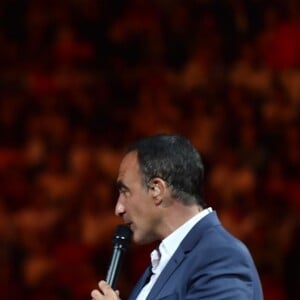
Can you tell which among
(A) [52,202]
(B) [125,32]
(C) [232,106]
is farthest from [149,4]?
(A) [52,202]

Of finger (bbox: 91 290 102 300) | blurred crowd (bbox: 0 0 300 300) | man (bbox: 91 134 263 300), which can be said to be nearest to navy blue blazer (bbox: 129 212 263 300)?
man (bbox: 91 134 263 300)

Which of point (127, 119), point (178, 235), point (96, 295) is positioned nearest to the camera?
point (96, 295)

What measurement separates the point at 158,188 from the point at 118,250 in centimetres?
12

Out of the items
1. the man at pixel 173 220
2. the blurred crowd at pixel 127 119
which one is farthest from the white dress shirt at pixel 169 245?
the blurred crowd at pixel 127 119

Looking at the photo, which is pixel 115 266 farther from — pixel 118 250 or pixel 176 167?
pixel 176 167

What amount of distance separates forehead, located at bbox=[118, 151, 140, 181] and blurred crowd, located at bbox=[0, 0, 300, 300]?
1632 millimetres

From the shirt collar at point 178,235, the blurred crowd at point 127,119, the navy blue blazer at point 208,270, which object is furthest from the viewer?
the blurred crowd at point 127,119

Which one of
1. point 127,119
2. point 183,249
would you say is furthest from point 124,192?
point 127,119

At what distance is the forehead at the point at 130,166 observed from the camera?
1.76 m

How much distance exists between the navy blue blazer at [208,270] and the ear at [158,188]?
8 cm

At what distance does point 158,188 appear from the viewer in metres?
1.74

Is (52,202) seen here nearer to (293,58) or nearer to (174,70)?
(174,70)

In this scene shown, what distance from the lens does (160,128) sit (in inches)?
144

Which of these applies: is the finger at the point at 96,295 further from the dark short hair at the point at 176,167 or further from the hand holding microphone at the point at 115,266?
the dark short hair at the point at 176,167
